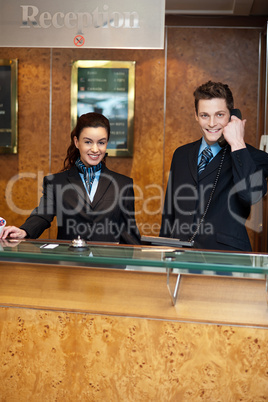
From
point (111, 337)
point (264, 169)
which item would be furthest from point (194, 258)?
point (264, 169)

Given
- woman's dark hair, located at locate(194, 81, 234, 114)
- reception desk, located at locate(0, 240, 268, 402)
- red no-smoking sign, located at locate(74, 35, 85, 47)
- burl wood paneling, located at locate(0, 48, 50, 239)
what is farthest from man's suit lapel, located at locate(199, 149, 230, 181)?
burl wood paneling, located at locate(0, 48, 50, 239)

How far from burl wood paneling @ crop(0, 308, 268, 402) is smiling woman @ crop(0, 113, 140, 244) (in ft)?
2.50

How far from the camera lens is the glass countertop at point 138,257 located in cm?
154

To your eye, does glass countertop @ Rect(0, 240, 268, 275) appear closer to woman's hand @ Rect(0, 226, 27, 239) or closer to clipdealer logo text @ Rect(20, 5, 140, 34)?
woman's hand @ Rect(0, 226, 27, 239)

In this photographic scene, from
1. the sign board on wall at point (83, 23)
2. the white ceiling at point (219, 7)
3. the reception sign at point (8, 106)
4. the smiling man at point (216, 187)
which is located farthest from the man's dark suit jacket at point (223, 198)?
the reception sign at point (8, 106)

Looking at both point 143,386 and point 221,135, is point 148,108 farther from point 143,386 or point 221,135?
point 143,386

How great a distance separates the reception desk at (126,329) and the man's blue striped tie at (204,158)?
798 mm

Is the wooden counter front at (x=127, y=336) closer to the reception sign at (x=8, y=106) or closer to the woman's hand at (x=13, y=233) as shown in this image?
the woman's hand at (x=13, y=233)

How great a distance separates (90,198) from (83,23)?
116 centimetres

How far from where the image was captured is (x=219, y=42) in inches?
204

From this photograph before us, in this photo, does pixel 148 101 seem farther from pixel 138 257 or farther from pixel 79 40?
pixel 138 257

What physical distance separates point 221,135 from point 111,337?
120 cm

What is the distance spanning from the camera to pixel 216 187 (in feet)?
8.02

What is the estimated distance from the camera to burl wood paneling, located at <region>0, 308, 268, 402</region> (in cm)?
181
